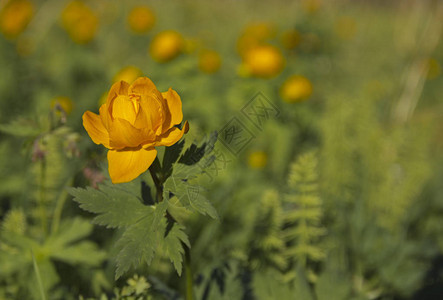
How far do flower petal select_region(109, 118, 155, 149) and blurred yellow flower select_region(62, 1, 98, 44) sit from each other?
2.27 meters

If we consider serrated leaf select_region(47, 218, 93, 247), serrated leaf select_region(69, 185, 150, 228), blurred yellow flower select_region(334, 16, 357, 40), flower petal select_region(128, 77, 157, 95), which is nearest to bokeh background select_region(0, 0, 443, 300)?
serrated leaf select_region(47, 218, 93, 247)

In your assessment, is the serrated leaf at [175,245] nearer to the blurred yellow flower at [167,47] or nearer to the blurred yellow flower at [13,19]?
the blurred yellow flower at [167,47]

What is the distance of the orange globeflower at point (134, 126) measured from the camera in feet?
2.21

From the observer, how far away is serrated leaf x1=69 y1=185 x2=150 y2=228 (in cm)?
73

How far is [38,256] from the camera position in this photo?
1.14 meters

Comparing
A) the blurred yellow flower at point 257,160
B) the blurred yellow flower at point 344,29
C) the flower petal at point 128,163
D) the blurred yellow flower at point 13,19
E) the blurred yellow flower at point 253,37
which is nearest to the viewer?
the flower petal at point 128,163

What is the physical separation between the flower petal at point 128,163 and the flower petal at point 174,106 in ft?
0.26

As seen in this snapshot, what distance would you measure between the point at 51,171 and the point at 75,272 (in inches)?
15.8

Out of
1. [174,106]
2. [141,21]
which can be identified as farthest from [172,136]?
[141,21]

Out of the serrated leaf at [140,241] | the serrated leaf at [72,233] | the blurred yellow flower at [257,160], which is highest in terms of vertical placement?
the serrated leaf at [140,241]

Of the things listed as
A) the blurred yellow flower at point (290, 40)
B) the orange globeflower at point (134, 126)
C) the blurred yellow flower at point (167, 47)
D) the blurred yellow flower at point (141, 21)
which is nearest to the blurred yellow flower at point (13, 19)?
the blurred yellow flower at point (141, 21)

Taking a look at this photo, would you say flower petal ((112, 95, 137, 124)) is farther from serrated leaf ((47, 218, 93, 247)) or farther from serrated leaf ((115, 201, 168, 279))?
serrated leaf ((47, 218, 93, 247))

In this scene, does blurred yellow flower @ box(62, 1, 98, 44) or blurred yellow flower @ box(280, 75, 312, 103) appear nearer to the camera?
blurred yellow flower @ box(280, 75, 312, 103)

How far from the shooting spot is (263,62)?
2146 mm
